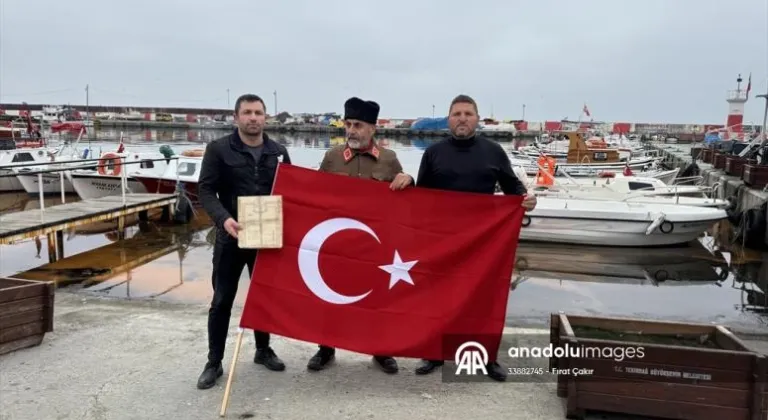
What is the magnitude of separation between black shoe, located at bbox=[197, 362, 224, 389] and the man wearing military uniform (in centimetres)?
70

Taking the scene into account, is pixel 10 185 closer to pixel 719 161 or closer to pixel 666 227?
pixel 666 227

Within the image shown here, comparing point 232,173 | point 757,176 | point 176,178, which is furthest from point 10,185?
point 757,176

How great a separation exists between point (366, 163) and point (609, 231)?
37.1 feet

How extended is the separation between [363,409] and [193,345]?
6.47ft

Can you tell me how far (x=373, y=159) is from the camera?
14.8 ft

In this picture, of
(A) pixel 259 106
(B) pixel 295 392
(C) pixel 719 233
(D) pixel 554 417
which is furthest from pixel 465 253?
(C) pixel 719 233

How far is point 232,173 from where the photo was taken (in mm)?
4156

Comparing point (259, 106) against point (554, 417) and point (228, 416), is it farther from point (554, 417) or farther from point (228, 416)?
point (554, 417)

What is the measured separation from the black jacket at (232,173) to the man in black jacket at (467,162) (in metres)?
1.32

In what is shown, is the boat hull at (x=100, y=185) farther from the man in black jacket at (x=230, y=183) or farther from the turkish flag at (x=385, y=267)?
the turkish flag at (x=385, y=267)

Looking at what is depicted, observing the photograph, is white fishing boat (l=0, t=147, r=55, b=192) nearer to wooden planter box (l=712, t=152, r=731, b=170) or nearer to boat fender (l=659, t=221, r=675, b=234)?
boat fender (l=659, t=221, r=675, b=234)

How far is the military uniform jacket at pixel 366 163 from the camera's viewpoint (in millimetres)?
4496

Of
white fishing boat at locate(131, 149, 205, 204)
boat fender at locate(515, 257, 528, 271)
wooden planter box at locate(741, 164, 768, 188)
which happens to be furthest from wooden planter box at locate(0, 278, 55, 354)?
wooden planter box at locate(741, 164, 768, 188)

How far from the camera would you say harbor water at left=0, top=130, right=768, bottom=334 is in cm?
900
